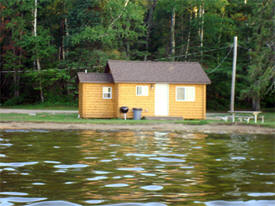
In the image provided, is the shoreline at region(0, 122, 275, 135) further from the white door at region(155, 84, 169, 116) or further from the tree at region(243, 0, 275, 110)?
the tree at region(243, 0, 275, 110)

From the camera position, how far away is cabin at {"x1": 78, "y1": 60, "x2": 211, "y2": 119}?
37000mm

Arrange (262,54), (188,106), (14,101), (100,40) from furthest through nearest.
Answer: (14,101)
(100,40)
(262,54)
(188,106)

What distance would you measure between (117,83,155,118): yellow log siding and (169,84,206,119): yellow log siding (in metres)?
1.49

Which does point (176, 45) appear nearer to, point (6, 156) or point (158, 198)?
point (6, 156)

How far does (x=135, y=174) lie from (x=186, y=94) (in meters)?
26.9

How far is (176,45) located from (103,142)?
1833 inches

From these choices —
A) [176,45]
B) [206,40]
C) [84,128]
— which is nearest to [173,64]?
[84,128]

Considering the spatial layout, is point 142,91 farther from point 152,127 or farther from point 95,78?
point 152,127

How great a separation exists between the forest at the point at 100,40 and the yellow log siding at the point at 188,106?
13184 millimetres

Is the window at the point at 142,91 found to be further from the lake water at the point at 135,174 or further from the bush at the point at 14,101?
the bush at the point at 14,101

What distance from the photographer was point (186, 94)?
37875 mm

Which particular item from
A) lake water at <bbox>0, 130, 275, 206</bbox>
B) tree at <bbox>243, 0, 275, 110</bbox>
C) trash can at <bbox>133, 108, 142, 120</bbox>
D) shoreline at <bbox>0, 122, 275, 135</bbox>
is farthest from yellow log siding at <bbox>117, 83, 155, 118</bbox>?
lake water at <bbox>0, 130, 275, 206</bbox>

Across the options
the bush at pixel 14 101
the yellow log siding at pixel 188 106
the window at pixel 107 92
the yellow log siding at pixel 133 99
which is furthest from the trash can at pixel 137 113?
the bush at pixel 14 101

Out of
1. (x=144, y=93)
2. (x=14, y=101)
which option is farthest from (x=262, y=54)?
(x=14, y=101)
